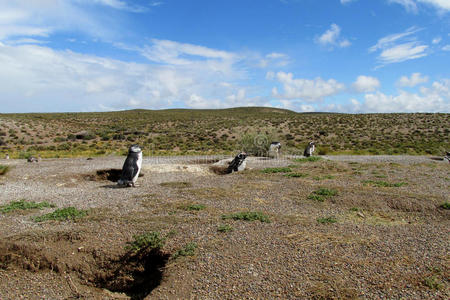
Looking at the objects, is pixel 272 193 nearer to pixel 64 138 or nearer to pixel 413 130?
pixel 64 138

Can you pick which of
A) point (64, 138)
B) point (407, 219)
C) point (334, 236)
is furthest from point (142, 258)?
point (64, 138)

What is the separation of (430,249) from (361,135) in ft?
112

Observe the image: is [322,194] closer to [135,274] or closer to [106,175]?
[135,274]

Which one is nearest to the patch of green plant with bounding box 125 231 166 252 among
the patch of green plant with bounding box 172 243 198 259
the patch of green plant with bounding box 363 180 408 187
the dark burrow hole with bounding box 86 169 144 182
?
the patch of green plant with bounding box 172 243 198 259

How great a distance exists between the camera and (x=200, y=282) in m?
4.24

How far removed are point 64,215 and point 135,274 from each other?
303 cm

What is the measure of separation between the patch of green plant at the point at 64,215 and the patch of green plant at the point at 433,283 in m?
6.71

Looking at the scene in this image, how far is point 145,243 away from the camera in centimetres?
525

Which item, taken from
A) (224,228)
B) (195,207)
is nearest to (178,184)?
(195,207)

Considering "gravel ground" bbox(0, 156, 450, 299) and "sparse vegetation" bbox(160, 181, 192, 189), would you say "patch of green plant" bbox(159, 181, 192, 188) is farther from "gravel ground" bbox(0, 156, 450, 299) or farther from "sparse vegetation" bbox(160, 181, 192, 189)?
"gravel ground" bbox(0, 156, 450, 299)

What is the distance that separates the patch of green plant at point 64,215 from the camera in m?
6.80

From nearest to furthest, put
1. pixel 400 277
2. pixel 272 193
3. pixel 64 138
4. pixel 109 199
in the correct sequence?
pixel 400 277 → pixel 109 199 → pixel 272 193 → pixel 64 138

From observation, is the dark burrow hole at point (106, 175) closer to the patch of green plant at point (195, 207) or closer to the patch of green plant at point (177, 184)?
the patch of green plant at point (177, 184)

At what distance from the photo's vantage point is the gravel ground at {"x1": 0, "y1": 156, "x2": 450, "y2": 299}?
4180 mm
